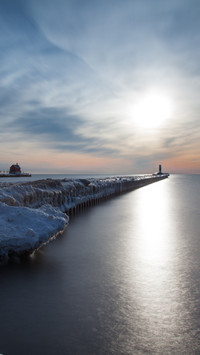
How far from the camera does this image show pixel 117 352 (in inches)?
150

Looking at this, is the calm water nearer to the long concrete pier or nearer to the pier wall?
the pier wall

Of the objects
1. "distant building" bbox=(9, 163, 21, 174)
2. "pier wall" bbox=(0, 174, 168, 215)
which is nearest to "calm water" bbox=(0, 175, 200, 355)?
"pier wall" bbox=(0, 174, 168, 215)

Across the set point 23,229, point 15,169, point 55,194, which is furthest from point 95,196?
point 15,169

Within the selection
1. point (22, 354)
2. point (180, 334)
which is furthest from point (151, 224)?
point (22, 354)

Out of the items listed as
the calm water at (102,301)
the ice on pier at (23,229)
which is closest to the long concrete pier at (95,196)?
the calm water at (102,301)

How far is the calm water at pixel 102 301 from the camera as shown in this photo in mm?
4008

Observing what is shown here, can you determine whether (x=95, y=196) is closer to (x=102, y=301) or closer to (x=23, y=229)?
(x=23, y=229)

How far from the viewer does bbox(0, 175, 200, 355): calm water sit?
4.01 metres

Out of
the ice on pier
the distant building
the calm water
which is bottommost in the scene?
the calm water

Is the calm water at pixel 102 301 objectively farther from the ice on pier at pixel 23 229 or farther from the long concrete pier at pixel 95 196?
the long concrete pier at pixel 95 196

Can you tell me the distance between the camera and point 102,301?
17.4ft

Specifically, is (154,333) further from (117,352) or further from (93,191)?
(93,191)

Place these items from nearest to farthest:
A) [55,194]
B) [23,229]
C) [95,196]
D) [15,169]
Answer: [23,229]
[55,194]
[95,196]
[15,169]

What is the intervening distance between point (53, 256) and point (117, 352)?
4.71 metres
